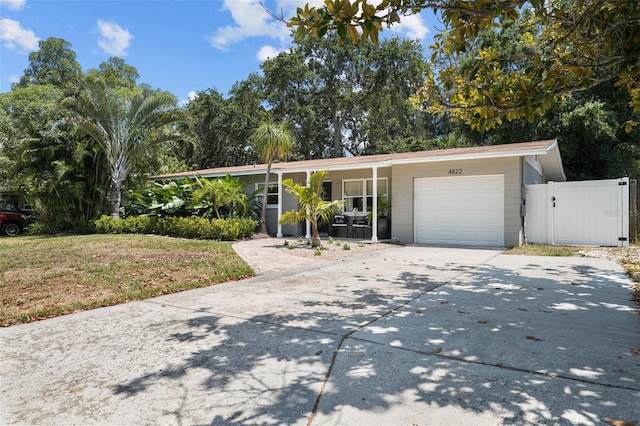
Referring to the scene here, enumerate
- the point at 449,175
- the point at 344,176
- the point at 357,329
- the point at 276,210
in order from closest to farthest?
the point at 357,329 < the point at 449,175 < the point at 344,176 < the point at 276,210

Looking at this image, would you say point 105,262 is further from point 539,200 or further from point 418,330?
point 539,200

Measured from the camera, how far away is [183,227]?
1371 centimetres

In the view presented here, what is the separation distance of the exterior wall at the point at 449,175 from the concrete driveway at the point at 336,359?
5.64 meters

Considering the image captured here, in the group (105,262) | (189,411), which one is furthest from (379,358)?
(105,262)

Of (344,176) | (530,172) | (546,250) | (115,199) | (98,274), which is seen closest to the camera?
(98,274)

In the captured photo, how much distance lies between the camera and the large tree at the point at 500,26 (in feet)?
11.1

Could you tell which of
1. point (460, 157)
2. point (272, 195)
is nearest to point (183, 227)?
point (272, 195)

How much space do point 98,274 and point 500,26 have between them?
23.9 feet

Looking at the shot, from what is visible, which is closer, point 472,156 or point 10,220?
point 472,156

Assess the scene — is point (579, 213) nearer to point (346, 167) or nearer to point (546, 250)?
point (546, 250)

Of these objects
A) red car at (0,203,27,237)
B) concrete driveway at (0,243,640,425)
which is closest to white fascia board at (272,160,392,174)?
concrete driveway at (0,243,640,425)

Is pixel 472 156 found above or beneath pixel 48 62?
beneath

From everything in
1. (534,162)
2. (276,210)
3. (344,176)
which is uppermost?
(534,162)

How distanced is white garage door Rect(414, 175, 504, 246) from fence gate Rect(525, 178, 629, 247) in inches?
42.7
